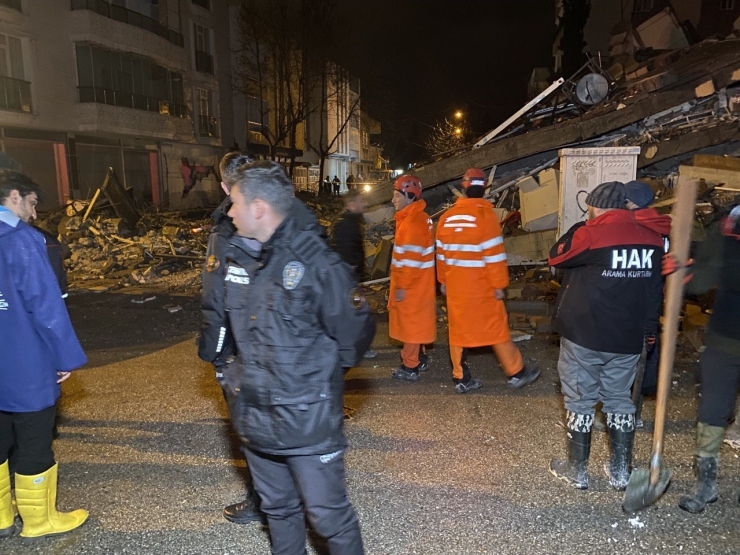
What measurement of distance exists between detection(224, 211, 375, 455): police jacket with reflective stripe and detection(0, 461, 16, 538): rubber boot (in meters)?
1.73

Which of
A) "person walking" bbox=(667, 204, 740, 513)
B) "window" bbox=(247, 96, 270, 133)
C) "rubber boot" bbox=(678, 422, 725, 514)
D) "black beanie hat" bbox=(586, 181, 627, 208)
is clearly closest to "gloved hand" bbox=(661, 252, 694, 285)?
"person walking" bbox=(667, 204, 740, 513)

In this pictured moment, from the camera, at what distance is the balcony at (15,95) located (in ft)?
67.7

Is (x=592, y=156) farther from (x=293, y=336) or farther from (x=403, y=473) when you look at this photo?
(x=293, y=336)

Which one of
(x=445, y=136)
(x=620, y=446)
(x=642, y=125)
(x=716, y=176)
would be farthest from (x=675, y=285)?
(x=445, y=136)

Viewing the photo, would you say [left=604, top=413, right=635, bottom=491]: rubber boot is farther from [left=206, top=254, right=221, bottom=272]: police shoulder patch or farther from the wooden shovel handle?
[left=206, top=254, right=221, bottom=272]: police shoulder patch

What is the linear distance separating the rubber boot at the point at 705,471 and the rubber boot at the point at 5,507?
12.8ft

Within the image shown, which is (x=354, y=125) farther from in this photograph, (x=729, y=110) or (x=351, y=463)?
(x=351, y=463)

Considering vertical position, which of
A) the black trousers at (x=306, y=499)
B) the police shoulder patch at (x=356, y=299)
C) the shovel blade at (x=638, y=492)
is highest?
the police shoulder patch at (x=356, y=299)

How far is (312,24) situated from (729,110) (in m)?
27.3

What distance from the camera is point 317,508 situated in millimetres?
2350

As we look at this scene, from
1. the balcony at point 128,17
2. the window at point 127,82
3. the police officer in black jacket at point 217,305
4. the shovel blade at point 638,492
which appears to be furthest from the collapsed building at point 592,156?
the balcony at point 128,17

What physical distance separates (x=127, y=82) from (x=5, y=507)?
26.8m

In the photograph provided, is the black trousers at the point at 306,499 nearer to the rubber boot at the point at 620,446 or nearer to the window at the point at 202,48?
the rubber boot at the point at 620,446

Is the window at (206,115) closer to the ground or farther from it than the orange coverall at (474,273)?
farther from it
